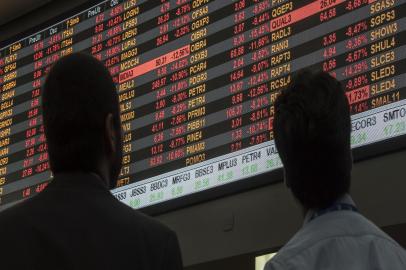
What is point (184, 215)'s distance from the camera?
125 inches

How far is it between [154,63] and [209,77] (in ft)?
1.10

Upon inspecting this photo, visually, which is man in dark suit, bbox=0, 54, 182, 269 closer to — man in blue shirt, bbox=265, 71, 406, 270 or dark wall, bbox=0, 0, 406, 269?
man in blue shirt, bbox=265, 71, 406, 270

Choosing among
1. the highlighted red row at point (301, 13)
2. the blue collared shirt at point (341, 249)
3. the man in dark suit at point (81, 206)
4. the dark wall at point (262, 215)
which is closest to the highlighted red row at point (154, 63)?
the highlighted red row at point (301, 13)

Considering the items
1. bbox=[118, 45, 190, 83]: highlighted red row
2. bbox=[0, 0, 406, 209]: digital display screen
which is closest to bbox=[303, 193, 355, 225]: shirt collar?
bbox=[0, 0, 406, 209]: digital display screen

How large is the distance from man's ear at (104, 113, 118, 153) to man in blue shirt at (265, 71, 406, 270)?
233 mm

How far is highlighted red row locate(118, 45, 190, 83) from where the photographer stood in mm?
3490

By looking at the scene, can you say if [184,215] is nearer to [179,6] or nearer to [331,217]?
[179,6]

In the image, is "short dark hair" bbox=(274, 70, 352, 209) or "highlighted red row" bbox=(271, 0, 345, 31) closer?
"short dark hair" bbox=(274, 70, 352, 209)

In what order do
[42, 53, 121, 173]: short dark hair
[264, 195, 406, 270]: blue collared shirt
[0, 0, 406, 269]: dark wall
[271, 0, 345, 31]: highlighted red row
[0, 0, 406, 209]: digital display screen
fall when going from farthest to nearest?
[271, 0, 345, 31]: highlighted red row
[0, 0, 406, 209]: digital display screen
[0, 0, 406, 269]: dark wall
[42, 53, 121, 173]: short dark hair
[264, 195, 406, 270]: blue collared shirt

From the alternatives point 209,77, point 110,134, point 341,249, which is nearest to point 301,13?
point 209,77

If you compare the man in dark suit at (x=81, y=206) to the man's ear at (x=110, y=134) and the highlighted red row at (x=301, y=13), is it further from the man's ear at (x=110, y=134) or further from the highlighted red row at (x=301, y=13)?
the highlighted red row at (x=301, y=13)

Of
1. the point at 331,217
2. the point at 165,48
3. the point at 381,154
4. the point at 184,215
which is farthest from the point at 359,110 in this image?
the point at 331,217

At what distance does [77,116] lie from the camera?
129 centimetres

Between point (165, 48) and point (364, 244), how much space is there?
247 centimetres
